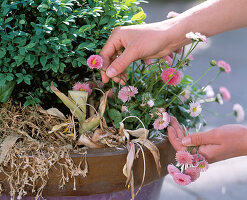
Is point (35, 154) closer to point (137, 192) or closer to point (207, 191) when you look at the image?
point (137, 192)

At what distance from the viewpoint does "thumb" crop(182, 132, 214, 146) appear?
1242 mm

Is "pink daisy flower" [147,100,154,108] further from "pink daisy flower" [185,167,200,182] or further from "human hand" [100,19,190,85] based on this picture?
"pink daisy flower" [185,167,200,182]

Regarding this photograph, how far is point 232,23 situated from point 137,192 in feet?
2.34

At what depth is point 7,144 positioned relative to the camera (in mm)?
1219

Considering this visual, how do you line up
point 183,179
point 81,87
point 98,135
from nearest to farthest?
1. point 183,179
2. point 98,135
3. point 81,87

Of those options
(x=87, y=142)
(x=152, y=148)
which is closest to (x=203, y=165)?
(x=152, y=148)

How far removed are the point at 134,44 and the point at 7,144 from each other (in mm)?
529

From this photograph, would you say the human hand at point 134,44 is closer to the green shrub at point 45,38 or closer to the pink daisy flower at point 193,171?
the green shrub at point 45,38

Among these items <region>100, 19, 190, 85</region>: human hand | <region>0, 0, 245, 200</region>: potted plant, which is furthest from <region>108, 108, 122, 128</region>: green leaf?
<region>100, 19, 190, 85</region>: human hand

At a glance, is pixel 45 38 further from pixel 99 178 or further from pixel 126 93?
pixel 99 178

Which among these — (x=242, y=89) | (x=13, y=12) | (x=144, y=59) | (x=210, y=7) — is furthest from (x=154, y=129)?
(x=242, y=89)

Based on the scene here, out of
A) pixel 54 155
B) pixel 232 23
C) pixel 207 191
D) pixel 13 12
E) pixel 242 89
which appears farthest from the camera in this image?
pixel 242 89

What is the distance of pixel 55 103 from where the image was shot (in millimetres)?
1503

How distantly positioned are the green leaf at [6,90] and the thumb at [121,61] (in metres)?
0.35
